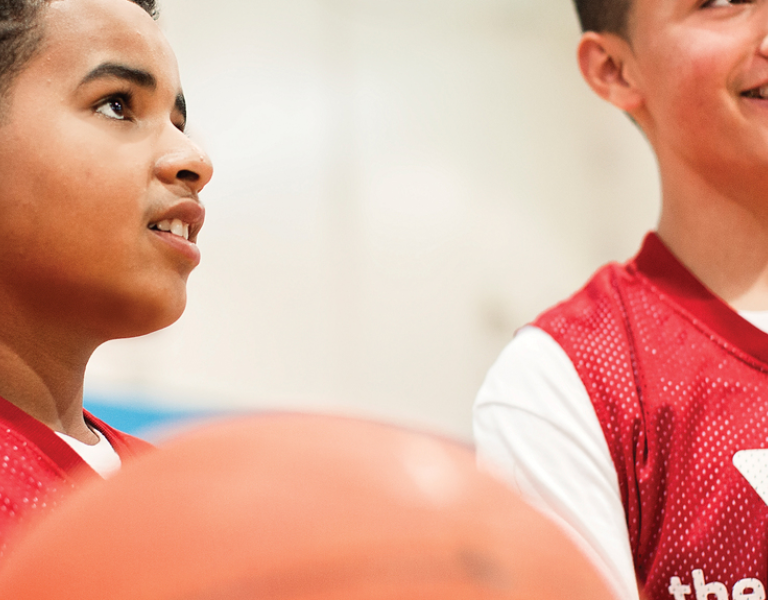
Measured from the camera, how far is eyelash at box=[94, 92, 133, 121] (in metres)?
0.70

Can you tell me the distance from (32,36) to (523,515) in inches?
20.9

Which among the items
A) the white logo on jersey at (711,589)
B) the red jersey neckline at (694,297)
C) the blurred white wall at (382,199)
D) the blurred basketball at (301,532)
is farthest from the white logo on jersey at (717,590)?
the blurred white wall at (382,199)

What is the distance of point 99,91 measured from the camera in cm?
70

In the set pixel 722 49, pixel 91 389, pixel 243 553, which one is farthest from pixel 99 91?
pixel 91 389

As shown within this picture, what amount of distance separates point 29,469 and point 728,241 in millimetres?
707

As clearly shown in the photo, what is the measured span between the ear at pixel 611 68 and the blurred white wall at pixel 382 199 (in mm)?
1749

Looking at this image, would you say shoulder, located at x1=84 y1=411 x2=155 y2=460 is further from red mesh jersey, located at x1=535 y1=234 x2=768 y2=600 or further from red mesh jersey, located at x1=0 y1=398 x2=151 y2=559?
red mesh jersey, located at x1=535 y1=234 x2=768 y2=600

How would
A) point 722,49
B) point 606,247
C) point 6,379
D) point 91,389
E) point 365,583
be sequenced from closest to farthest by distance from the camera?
point 365,583
point 6,379
point 722,49
point 91,389
point 606,247

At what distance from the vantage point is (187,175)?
2.41ft

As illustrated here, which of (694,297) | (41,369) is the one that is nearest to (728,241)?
(694,297)

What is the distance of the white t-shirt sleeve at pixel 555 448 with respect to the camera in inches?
31.8

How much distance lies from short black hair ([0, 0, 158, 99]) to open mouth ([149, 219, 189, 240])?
0.15 m

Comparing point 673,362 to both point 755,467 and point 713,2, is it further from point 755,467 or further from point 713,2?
point 713,2

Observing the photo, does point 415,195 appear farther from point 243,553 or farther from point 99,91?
point 243,553
